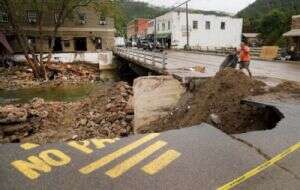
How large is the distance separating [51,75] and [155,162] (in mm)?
31111

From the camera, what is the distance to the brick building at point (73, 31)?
150ft

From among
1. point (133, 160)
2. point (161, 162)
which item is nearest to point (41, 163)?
point (133, 160)

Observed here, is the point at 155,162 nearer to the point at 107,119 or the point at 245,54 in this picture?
the point at 107,119

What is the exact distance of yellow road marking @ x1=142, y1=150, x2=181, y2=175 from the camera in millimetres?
6125

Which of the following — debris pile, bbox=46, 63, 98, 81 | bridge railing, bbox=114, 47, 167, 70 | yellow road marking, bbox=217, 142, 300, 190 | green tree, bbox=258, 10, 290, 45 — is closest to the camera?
yellow road marking, bbox=217, 142, 300, 190

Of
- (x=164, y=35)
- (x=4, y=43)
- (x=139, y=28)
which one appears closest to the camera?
(x=4, y=43)

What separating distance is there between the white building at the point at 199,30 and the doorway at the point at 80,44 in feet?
52.3

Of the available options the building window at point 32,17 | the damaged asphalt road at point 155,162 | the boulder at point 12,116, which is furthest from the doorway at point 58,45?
the damaged asphalt road at point 155,162

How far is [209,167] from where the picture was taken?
20.2ft

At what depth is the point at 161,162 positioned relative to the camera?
6.45 metres

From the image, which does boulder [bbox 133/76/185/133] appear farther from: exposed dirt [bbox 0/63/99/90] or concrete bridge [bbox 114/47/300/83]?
exposed dirt [bbox 0/63/99/90]

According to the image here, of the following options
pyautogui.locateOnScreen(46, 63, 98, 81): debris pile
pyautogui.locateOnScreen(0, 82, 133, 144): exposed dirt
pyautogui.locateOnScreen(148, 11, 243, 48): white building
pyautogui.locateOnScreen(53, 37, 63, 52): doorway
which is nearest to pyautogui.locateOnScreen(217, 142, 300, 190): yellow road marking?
pyautogui.locateOnScreen(0, 82, 133, 144): exposed dirt

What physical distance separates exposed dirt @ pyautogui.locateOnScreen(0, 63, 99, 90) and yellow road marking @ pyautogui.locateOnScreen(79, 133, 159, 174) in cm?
2463

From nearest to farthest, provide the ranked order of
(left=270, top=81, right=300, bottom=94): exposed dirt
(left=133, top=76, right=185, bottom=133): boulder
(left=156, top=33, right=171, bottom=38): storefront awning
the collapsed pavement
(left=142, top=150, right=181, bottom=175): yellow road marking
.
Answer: (left=142, top=150, right=181, bottom=175): yellow road marking, the collapsed pavement, (left=270, top=81, right=300, bottom=94): exposed dirt, (left=133, top=76, right=185, bottom=133): boulder, (left=156, top=33, right=171, bottom=38): storefront awning
